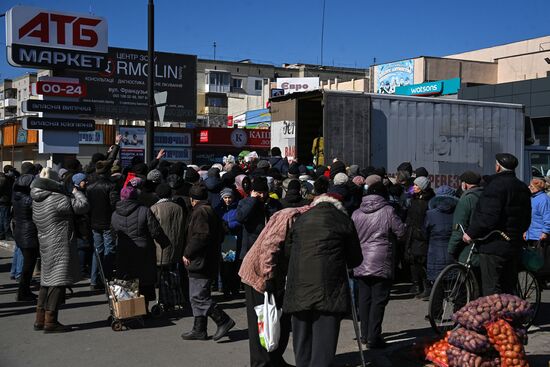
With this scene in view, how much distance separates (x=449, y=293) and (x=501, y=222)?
112cm

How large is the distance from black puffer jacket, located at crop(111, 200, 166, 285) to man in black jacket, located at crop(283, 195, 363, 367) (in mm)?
2987

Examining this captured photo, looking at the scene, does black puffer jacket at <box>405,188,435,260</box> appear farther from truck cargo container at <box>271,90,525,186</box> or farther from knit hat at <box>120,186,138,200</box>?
truck cargo container at <box>271,90,525,186</box>

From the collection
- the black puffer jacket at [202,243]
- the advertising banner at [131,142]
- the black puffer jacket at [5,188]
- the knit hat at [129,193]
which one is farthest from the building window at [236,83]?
the black puffer jacket at [202,243]

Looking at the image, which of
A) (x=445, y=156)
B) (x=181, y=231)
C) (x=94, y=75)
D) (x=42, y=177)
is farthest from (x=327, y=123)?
(x=94, y=75)

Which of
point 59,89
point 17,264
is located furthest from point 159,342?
point 59,89

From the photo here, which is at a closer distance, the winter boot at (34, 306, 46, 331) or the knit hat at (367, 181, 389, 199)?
the knit hat at (367, 181, 389, 199)

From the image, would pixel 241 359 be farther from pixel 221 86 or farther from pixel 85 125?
pixel 221 86

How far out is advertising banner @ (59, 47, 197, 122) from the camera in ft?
111

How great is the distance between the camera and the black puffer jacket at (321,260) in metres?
4.79

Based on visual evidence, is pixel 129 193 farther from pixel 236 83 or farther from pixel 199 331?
pixel 236 83

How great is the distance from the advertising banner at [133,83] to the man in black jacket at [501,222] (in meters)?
29.3

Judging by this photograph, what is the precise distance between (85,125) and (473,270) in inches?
476

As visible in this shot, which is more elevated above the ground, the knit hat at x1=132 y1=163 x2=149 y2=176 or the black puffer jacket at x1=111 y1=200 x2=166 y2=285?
the knit hat at x1=132 y1=163 x2=149 y2=176

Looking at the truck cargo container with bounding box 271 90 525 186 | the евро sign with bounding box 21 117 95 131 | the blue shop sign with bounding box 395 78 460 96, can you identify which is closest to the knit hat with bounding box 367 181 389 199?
the truck cargo container with bounding box 271 90 525 186
